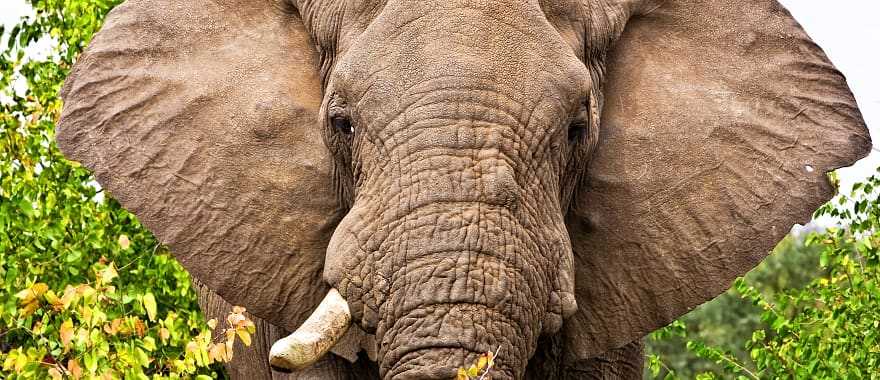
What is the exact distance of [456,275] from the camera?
195 inches

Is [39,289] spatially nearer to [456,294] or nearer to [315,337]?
[315,337]

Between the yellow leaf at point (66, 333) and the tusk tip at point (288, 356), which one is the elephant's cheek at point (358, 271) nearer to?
the tusk tip at point (288, 356)

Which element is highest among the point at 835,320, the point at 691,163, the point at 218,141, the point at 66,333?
the point at 66,333

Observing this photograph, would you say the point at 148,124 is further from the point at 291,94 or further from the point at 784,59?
the point at 784,59

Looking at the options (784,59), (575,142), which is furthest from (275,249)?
(784,59)

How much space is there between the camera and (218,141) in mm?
5824

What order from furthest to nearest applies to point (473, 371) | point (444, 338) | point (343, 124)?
point (343, 124)
point (444, 338)
point (473, 371)

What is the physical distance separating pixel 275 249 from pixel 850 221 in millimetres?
3244

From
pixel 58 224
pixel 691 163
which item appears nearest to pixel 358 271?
pixel 691 163

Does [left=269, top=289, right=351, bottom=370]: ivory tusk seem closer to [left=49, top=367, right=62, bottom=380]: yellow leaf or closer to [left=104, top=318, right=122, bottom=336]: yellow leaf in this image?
[left=104, top=318, right=122, bottom=336]: yellow leaf

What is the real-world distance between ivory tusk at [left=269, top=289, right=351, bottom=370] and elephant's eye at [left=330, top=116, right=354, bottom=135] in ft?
1.70

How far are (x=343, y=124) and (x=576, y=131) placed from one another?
640 millimetres

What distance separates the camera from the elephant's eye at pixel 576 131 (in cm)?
548

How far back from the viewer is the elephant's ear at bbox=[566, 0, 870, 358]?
19.5 feet
